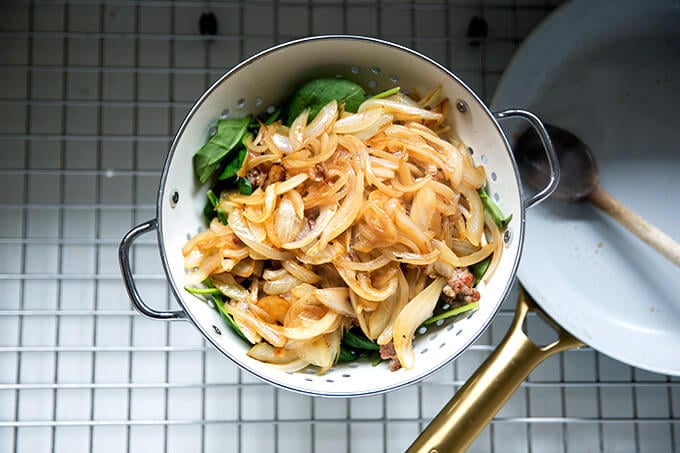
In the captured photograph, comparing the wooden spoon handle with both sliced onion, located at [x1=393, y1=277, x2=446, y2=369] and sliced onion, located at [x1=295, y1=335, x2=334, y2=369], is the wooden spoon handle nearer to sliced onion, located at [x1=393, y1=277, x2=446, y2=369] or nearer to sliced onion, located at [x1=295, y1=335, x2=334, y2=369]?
sliced onion, located at [x1=393, y1=277, x2=446, y2=369]

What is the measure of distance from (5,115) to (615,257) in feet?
3.03

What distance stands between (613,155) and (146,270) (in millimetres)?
709

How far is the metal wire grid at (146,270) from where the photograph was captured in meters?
1.02

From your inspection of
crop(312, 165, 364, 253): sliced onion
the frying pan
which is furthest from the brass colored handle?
crop(312, 165, 364, 253): sliced onion

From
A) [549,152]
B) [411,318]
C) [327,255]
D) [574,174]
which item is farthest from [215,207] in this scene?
[574,174]

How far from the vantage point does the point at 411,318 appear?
826mm

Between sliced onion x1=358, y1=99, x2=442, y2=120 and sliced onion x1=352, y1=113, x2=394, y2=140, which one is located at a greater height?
sliced onion x1=358, y1=99, x2=442, y2=120

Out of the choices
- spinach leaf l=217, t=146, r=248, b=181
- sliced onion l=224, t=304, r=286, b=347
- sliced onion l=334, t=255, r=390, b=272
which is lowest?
sliced onion l=224, t=304, r=286, b=347

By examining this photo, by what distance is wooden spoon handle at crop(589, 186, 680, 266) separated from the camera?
962 millimetres

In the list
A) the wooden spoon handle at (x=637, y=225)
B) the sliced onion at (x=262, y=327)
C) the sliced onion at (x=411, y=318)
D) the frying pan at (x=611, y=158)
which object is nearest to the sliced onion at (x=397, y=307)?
the sliced onion at (x=411, y=318)

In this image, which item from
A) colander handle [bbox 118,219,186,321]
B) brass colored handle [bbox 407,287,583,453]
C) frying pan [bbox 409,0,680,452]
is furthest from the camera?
frying pan [bbox 409,0,680,452]

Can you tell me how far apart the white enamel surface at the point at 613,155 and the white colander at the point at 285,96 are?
0.55ft

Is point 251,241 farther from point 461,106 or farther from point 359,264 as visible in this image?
point 461,106

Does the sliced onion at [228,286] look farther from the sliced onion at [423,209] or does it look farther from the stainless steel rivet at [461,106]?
the stainless steel rivet at [461,106]
